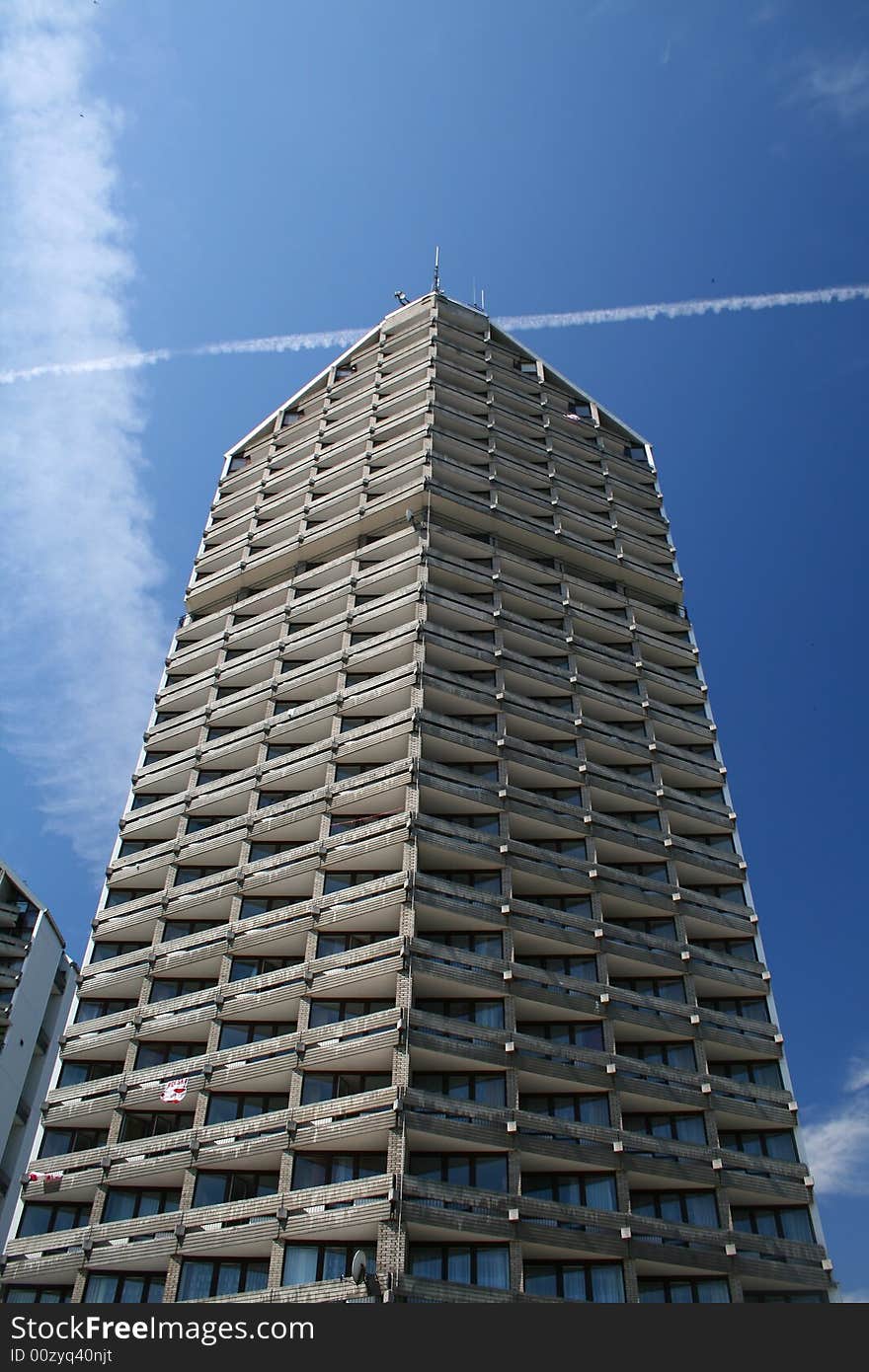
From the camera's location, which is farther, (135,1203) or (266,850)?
(266,850)

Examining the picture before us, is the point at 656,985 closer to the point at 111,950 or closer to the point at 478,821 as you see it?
the point at 478,821

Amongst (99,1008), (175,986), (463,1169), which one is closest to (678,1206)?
(463,1169)

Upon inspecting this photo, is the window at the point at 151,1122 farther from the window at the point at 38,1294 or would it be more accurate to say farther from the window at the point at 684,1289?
the window at the point at 684,1289

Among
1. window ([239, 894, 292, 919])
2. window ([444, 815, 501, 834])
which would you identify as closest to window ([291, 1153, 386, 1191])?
window ([239, 894, 292, 919])

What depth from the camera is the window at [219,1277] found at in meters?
39.7

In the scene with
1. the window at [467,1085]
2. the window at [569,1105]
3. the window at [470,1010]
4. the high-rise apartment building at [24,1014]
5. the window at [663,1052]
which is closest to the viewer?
the window at [467,1085]

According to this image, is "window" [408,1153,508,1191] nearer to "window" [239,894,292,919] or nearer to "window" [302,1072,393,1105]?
"window" [302,1072,393,1105]

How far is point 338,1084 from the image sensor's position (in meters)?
43.0

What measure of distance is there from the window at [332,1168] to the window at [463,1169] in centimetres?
129

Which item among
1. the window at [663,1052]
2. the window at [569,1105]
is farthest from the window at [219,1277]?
the window at [663,1052]

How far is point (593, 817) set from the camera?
5375cm

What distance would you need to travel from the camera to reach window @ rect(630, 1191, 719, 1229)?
142 feet

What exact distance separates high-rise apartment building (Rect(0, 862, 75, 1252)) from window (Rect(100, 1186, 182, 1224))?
3135 cm

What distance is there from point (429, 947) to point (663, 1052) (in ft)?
36.9
